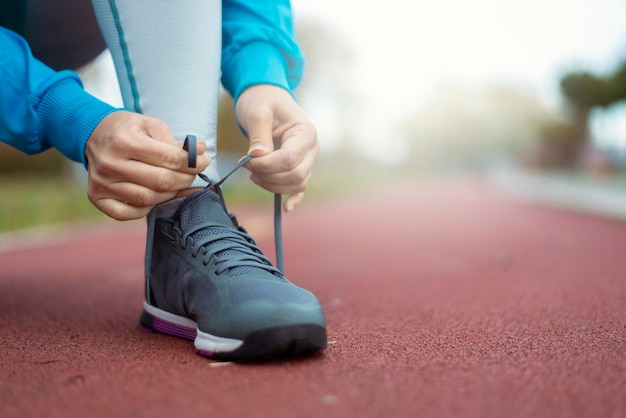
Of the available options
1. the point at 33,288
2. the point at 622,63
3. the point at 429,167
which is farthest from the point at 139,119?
the point at 429,167

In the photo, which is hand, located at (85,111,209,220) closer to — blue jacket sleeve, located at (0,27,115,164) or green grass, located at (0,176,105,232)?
blue jacket sleeve, located at (0,27,115,164)

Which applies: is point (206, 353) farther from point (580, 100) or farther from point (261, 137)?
point (580, 100)

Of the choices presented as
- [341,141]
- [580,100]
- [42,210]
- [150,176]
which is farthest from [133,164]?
[341,141]

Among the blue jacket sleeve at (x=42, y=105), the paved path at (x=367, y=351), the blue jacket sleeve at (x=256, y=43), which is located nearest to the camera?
the paved path at (x=367, y=351)

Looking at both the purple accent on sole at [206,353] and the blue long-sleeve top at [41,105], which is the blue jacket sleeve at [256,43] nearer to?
the blue long-sleeve top at [41,105]

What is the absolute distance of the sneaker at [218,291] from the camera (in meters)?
1.05

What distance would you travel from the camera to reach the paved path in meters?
0.85

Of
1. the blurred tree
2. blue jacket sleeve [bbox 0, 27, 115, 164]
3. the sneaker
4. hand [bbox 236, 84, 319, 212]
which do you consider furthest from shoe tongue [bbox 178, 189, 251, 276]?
the blurred tree

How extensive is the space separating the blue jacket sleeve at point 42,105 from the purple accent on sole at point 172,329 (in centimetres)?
38

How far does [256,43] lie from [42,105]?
0.55 meters

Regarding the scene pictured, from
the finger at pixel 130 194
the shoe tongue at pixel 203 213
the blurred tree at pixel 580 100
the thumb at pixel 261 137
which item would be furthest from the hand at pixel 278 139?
the blurred tree at pixel 580 100

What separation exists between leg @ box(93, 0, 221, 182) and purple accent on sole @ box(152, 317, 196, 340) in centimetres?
30

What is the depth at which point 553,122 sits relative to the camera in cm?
1238

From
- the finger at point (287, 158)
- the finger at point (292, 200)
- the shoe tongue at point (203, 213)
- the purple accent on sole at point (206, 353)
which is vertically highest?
the finger at point (287, 158)
